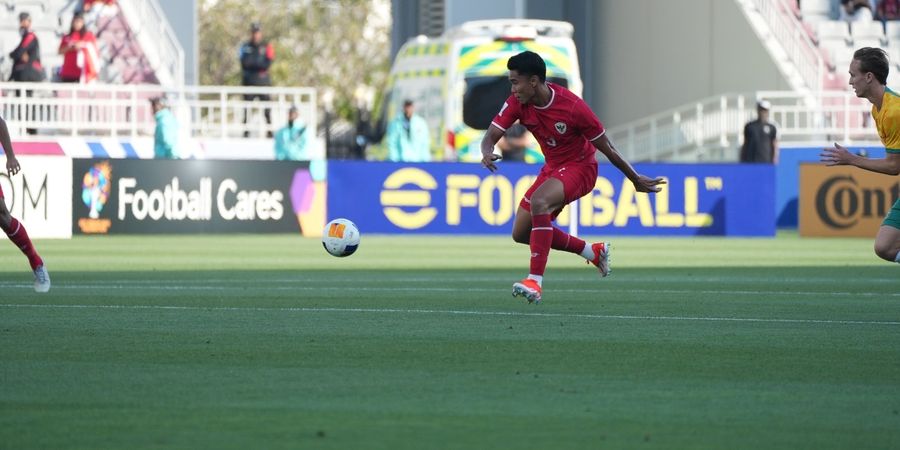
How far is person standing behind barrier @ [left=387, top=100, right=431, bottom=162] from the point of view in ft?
102

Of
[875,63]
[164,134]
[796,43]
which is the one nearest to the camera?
[875,63]

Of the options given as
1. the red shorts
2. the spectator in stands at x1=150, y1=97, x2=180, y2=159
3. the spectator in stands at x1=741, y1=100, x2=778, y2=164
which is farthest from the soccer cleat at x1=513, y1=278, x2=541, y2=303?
the spectator in stands at x1=741, y1=100, x2=778, y2=164

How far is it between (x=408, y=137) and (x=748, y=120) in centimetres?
842

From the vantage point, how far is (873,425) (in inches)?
288

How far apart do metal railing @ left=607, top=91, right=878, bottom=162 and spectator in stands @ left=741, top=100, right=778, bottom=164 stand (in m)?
2.82

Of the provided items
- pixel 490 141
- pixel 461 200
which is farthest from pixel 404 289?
pixel 461 200

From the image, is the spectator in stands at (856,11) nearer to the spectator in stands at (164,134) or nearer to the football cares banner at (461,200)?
the football cares banner at (461,200)

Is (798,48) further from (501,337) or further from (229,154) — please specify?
(501,337)

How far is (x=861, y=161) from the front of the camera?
1146 centimetres

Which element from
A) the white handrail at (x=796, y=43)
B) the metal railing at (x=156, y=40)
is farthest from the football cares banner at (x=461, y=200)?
the white handrail at (x=796, y=43)

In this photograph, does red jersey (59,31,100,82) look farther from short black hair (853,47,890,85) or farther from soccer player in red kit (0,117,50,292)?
short black hair (853,47,890,85)

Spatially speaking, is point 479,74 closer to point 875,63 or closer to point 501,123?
point 501,123

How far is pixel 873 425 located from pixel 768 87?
31.7 metres

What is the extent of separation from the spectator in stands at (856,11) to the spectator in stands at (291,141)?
14.2 m
